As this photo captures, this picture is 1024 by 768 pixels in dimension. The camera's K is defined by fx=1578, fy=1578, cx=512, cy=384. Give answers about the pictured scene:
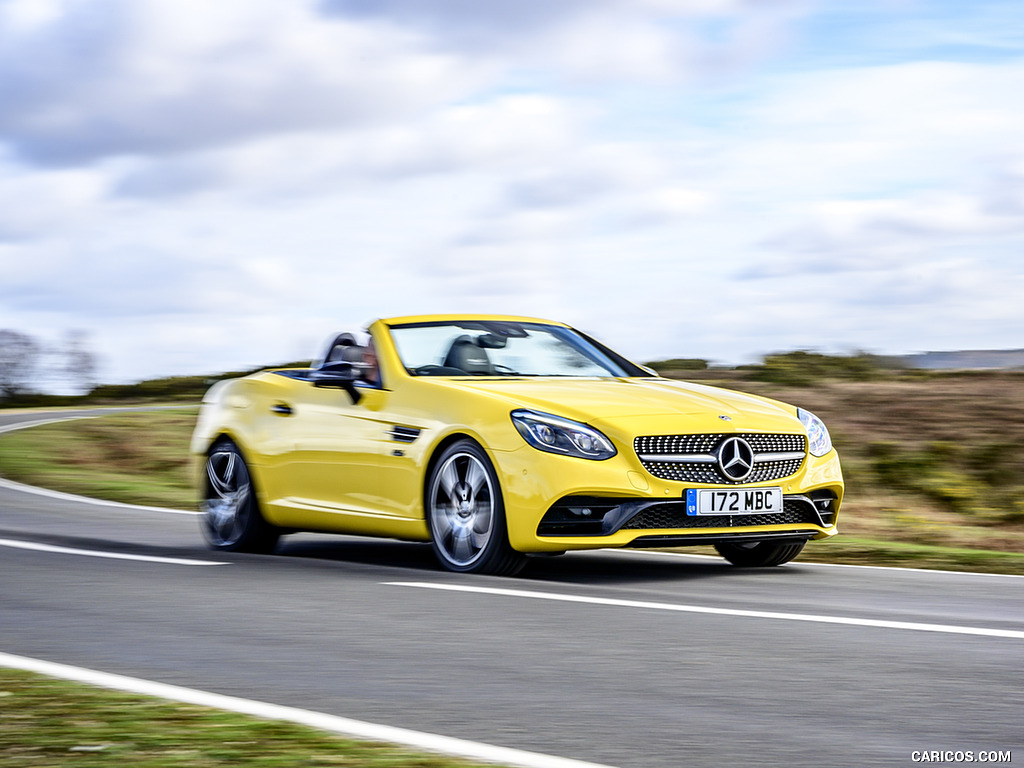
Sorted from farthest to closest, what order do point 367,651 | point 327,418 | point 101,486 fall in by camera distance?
1. point 101,486
2. point 327,418
3. point 367,651

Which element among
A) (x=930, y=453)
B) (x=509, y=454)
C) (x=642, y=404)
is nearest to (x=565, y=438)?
(x=509, y=454)

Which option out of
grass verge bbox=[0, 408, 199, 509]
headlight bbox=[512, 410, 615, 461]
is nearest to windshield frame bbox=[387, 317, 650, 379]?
headlight bbox=[512, 410, 615, 461]

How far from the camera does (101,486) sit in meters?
17.9

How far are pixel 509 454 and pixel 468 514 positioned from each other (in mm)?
523

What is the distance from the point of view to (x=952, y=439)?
18.3m

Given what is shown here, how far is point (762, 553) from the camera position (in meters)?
9.82

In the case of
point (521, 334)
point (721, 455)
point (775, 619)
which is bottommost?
point (775, 619)

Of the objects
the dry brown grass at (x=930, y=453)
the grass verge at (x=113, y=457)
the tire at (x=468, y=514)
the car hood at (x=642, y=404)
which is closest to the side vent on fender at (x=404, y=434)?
the tire at (x=468, y=514)

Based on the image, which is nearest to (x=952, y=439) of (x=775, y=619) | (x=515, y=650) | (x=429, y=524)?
(x=429, y=524)

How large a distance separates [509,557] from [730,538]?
1.21 meters

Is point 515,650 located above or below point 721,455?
below

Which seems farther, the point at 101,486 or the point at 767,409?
the point at 101,486

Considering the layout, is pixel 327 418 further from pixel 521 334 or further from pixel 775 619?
pixel 775 619

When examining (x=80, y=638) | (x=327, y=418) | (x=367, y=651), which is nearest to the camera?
(x=367, y=651)
